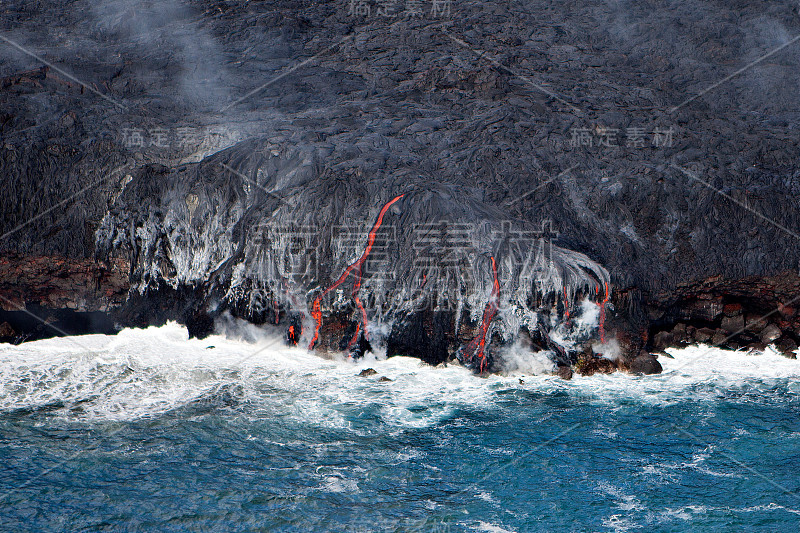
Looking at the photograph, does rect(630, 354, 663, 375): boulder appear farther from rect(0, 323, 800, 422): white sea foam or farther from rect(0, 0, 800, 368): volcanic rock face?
rect(0, 0, 800, 368): volcanic rock face

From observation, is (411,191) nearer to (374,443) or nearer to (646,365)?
(374,443)

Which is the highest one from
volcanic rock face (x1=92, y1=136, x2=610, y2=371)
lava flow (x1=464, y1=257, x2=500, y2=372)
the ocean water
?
volcanic rock face (x1=92, y1=136, x2=610, y2=371)

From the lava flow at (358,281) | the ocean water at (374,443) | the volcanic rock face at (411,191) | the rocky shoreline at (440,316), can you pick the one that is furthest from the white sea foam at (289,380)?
the lava flow at (358,281)

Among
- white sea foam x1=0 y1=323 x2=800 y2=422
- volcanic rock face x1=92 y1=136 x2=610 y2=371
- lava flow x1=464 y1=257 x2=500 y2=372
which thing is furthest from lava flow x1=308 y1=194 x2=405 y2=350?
lava flow x1=464 y1=257 x2=500 y2=372

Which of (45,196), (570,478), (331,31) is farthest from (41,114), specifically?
(570,478)

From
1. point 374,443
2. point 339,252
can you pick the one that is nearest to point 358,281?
point 339,252

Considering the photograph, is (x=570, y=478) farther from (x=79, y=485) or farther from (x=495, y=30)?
(x=495, y=30)
